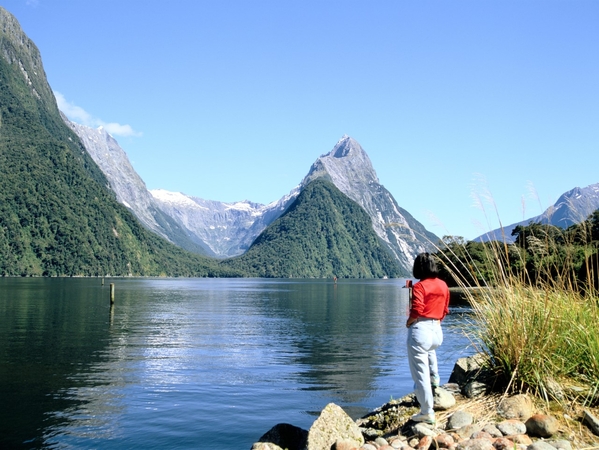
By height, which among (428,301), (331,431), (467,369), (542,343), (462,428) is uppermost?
(428,301)

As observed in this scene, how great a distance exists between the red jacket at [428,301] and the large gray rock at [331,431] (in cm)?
234

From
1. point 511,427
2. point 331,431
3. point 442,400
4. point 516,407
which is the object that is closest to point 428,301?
point 442,400

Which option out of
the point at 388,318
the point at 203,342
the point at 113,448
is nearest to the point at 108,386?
the point at 113,448

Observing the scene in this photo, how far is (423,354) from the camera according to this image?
8.87 meters

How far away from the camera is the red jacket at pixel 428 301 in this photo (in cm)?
892

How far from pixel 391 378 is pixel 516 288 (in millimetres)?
14316

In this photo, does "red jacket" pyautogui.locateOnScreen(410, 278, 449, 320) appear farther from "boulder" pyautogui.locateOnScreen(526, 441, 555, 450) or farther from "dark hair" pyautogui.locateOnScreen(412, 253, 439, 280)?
"boulder" pyautogui.locateOnScreen(526, 441, 555, 450)

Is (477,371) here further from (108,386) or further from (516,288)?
(108,386)

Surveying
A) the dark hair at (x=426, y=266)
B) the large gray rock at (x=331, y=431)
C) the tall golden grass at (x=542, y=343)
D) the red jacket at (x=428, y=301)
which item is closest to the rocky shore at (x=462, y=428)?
the large gray rock at (x=331, y=431)

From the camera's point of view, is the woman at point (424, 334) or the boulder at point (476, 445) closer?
the boulder at point (476, 445)

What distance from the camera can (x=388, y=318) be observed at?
5481cm

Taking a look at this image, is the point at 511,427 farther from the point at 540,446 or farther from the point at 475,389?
the point at 475,389

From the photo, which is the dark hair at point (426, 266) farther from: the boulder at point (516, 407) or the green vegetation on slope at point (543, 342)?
the boulder at point (516, 407)

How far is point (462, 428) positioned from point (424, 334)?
4.90ft
